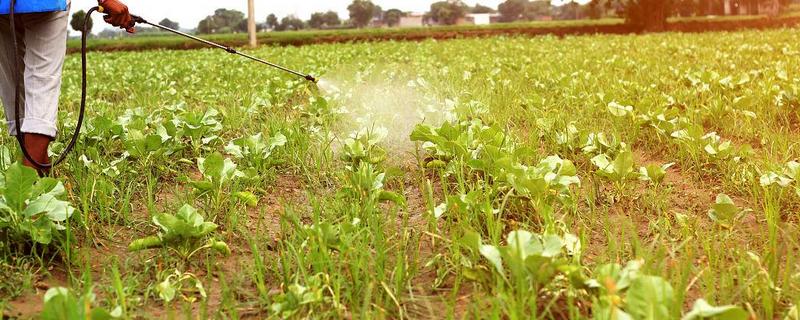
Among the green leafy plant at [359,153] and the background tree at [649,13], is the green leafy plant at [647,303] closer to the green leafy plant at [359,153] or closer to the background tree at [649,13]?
the green leafy plant at [359,153]

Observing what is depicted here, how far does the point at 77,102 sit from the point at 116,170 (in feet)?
15.9

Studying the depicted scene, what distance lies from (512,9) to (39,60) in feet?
431

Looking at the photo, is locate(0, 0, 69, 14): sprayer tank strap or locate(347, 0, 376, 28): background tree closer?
locate(0, 0, 69, 14): sprayer tank strap

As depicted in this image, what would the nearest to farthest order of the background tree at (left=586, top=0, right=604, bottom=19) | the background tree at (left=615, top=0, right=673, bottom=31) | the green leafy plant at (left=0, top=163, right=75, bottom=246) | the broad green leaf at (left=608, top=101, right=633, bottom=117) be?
the green leafy plant at (left=0, top=163, right=75, bottom=246) → the broad green leaf at (left=608, top=101, right=633, bottom=117) → the background tree at (left=615, top=0, right=673, bottom=31) → the background tree at (left=586, top=0, right=604, bottom=19)

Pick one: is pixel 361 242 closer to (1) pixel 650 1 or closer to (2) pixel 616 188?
(2) pixel 616 188

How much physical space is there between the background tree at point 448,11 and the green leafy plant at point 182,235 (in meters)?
113

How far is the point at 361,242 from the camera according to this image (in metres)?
2.20

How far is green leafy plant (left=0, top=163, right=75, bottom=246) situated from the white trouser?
3.68 ft

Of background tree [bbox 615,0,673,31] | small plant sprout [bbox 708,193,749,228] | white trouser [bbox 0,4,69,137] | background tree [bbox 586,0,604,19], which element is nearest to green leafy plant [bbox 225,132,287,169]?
white trouser [bbox 0,4,69,137]

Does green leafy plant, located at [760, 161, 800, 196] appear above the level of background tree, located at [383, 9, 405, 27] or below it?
below

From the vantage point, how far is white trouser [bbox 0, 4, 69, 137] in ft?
10.2

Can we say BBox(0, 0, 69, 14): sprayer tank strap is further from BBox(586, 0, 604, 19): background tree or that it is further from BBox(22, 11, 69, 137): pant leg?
BBox(586, 0, 604, 19): background tree

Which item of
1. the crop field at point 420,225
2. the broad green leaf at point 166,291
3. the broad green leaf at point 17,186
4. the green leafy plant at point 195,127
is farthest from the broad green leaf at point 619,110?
the broad green leaf at point 17,186

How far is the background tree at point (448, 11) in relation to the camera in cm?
11507
